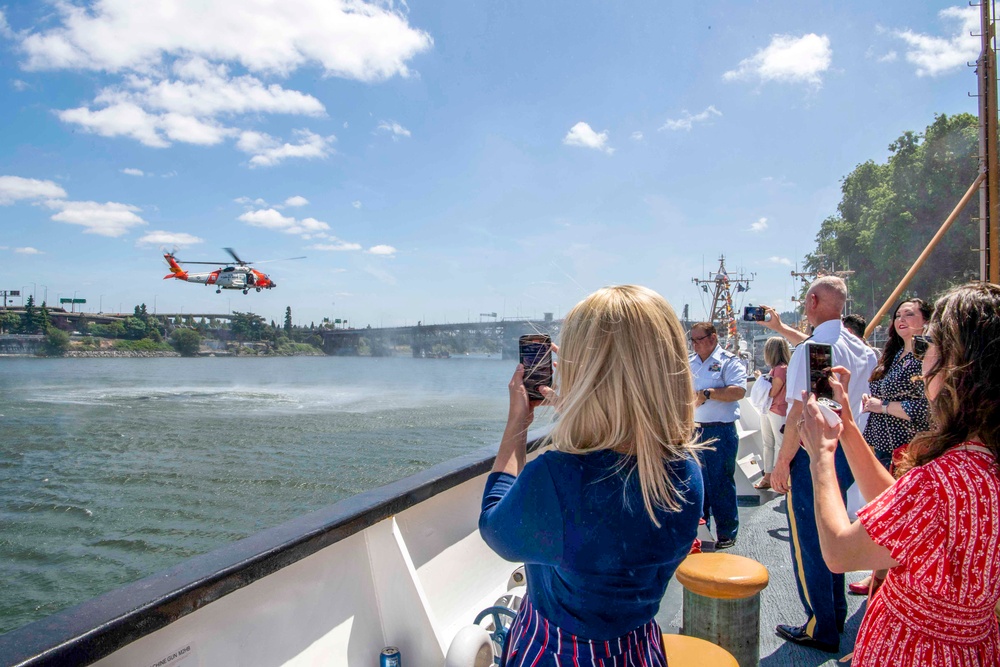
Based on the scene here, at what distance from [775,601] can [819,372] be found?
2283 mm

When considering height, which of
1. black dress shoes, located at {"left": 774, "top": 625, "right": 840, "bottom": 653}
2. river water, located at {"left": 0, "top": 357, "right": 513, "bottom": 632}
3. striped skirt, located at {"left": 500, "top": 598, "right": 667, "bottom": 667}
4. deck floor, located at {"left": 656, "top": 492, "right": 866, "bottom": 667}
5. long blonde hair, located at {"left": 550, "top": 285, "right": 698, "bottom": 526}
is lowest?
river water, located at {"left": 0, "top": 357, "right": 513, "bottom": 632}

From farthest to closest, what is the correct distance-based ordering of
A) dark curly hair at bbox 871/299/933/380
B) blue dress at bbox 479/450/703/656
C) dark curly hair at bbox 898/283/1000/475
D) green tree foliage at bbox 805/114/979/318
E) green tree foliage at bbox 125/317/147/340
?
green tree foliage at bbox 125/317/147/340 < green tree foliage at bbox 805/114/979/318 < dark curly hair at bbox 871/299/933/380 < dark curly hair at bbox 898/283/1000/475 < blue dress at bbox 479/450/703/656

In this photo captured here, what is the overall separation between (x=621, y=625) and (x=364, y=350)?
113 meters

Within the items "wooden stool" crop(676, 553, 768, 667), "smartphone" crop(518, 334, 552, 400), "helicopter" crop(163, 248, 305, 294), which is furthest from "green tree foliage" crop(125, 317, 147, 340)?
"smartphone" crop(518, 334, 552, 400)

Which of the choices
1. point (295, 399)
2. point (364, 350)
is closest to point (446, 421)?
point (295, 399)

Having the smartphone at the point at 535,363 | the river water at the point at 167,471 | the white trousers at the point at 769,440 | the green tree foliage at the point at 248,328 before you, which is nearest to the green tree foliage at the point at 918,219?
the river water at the point at 167,471

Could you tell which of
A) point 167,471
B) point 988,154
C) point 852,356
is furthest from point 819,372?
point 167,471

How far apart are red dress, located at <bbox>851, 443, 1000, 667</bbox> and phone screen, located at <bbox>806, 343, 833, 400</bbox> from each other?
0.45m

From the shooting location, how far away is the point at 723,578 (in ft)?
7.36

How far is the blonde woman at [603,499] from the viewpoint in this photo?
1119mm

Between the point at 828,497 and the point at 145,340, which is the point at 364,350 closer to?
the point at 145,340

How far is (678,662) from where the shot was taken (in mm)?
1729

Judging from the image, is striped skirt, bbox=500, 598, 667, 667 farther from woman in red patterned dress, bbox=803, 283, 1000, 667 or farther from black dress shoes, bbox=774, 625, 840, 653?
black dress shoes, bbox=774, 625, 840, 653

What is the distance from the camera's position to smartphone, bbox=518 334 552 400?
1.36 metres
